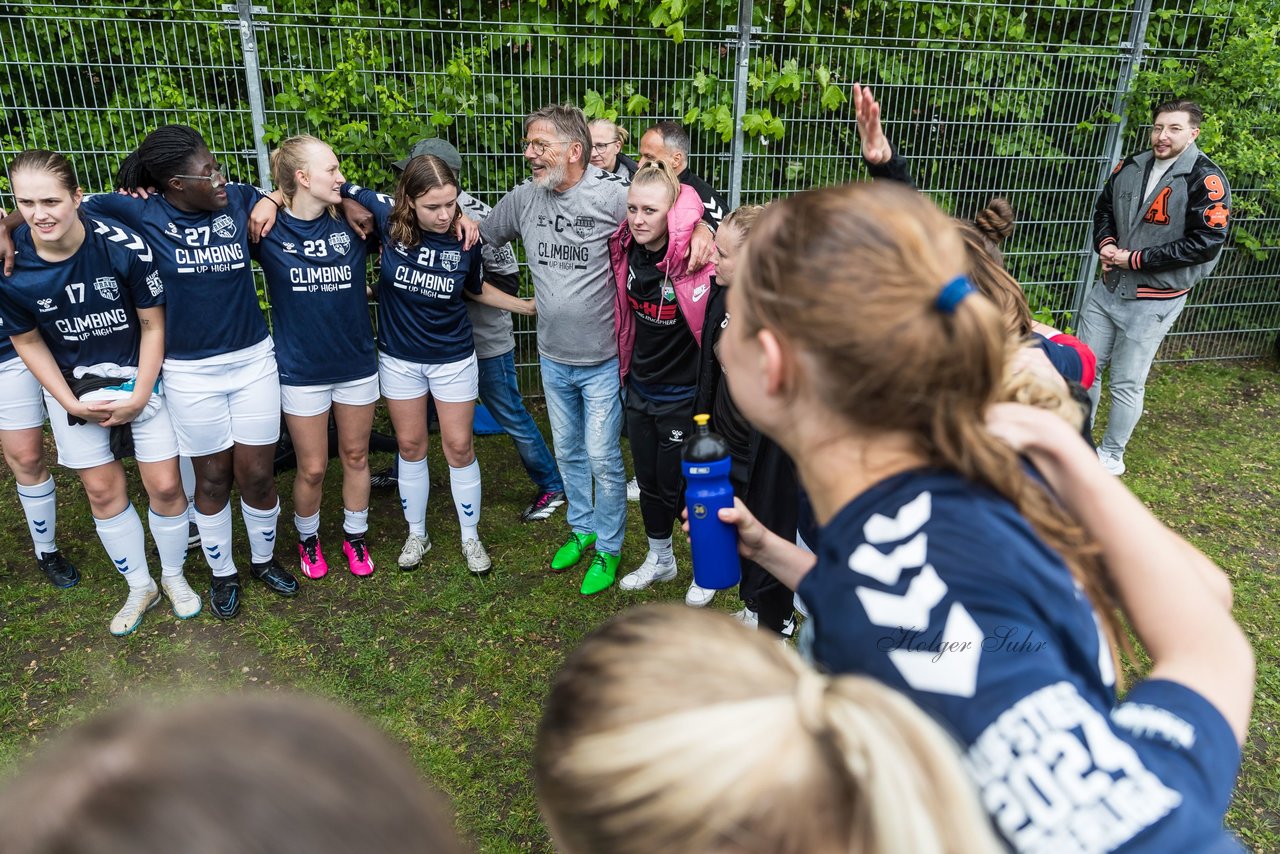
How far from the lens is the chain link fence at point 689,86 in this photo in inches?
Answer: 211

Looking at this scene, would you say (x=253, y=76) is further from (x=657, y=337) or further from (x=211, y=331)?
(x=657, y=337)

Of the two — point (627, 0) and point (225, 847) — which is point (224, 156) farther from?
point (225, 847)

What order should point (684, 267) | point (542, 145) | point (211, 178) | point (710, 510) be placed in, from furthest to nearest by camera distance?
1. point (542, 145)
2. point (684, 267)
3. point (211, 178)
4. point (710, 510)

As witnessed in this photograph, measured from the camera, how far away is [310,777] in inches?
25.8

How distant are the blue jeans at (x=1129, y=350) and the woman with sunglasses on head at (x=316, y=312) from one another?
14.1 ft

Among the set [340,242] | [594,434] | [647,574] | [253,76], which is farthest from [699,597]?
[253,76]

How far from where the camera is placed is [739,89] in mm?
5965

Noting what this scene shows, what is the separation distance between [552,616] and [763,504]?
1336 mm

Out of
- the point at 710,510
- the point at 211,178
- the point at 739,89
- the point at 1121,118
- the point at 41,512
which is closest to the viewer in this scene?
the point at 710,510

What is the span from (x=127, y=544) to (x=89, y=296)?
113 cm

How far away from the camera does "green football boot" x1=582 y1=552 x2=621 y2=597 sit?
429 centimetres

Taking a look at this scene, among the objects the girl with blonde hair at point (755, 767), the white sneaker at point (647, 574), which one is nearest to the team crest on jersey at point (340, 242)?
the white sneaker at point (647, 574)

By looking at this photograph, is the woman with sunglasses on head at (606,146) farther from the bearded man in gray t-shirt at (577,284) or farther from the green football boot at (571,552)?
the green football boot at (571,552)

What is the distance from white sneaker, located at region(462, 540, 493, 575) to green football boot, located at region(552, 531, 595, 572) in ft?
1.12
